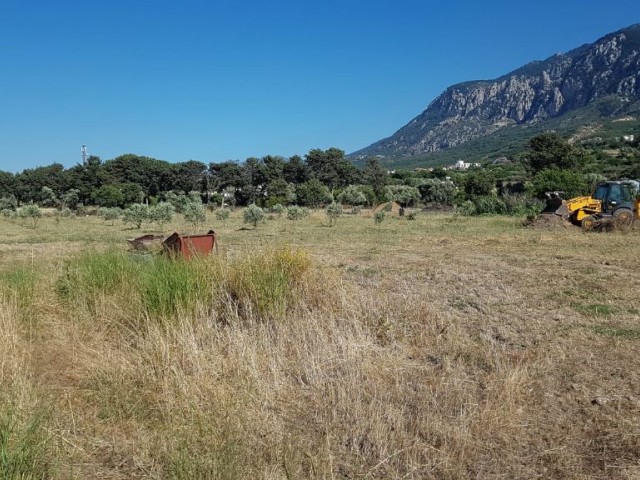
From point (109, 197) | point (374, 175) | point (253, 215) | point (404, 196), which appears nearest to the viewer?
point (253, 215)

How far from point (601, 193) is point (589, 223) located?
93.5 inches

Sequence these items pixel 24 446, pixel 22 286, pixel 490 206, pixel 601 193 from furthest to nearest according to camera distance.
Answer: pixel 490 206
pixel 601 193
pixel 22 286
pixel 24 446

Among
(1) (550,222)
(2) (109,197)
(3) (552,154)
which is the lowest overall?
(1) (550,222)

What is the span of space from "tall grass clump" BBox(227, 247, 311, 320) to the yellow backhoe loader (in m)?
15.8

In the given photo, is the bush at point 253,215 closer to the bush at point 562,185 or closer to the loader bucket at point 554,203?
the loader bucket at point 554,203

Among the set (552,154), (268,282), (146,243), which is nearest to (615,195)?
(146,243)

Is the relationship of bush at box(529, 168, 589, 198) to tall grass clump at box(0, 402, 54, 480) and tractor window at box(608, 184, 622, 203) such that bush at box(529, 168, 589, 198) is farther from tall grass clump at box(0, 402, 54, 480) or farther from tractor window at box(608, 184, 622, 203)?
tall grass clump at box(0, 402, 54, 480)

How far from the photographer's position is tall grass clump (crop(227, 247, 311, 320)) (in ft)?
17.6

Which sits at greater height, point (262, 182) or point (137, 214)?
point (262, 182)

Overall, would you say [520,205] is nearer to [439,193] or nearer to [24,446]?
[439,193]

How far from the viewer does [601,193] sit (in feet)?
65.3

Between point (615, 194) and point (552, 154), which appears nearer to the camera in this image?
point (615, 194)

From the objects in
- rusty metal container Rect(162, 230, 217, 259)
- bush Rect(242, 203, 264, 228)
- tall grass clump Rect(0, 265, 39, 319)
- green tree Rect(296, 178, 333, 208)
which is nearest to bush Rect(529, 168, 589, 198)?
green tree Rect(296, 178, 333, 208)

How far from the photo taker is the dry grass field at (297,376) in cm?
291
